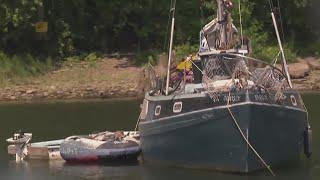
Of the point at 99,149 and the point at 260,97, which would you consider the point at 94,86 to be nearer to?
the point at 99,149

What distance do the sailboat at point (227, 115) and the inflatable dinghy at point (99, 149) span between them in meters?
1.70

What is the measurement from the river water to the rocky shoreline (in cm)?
138

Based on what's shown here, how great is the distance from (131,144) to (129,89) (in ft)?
79.9

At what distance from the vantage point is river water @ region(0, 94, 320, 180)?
2416 cm

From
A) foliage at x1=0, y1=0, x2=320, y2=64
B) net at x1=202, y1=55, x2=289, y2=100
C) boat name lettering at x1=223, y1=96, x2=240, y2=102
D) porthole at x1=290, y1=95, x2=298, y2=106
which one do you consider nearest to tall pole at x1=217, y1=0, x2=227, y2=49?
net at x1=202, y1=55, x2=289, y2=100

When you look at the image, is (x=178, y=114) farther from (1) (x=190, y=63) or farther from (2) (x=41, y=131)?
(2) (x=41, y=131)

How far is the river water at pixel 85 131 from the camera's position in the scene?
79.3 ft

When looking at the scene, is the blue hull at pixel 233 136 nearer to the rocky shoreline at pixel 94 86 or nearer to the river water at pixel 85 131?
the river water at pixel 85 131

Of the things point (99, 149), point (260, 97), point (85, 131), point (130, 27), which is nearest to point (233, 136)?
point (260, 97)

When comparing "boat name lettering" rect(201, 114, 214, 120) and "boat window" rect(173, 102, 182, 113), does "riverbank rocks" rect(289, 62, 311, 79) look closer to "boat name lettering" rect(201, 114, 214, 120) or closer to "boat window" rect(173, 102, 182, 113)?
"boat window" rect(173, 102, 182, 113)

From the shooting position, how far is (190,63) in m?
25.9

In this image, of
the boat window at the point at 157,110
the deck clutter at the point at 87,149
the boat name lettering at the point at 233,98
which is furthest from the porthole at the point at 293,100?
the deck clutter at the point at 87,149

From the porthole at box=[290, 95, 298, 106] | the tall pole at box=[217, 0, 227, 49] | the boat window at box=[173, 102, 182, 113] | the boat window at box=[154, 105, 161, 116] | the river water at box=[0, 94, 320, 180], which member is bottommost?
the river water at box=[0, 94, 320, 180]

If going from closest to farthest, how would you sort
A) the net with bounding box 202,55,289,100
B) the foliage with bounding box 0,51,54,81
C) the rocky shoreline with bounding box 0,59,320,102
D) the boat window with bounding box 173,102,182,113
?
the net with bounding box 202,55,289,100 < the boat window with bounding box 173,102,182,113 < the rocky shoreline with bounding box 0,59,320,102 < the foliage with bounding box 0,51,54,81
